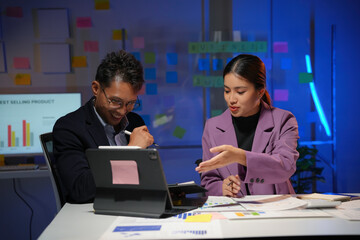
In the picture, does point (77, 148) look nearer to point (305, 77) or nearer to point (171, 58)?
point (171, 58)

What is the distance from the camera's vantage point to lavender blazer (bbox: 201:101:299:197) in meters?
1.73

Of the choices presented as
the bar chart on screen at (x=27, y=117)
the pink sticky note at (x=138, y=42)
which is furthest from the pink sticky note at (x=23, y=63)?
the pink sticky note at (x=138, y=42)

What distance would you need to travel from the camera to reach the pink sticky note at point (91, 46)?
3893mm

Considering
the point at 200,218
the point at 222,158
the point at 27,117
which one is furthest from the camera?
the point at 27,117

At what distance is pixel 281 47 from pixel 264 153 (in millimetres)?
2471

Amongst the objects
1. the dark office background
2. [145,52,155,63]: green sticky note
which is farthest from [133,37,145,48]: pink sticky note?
[145,52,155,63]: green sticky note

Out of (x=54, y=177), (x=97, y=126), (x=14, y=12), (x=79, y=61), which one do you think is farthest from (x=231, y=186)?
(x=14, y=12)

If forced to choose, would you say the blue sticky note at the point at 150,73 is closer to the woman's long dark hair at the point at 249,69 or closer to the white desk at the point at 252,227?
the woman's long dark hair at the point at 249,69

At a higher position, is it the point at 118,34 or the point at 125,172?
the point at 118,34

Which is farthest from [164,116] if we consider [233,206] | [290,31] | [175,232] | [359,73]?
[175,232]

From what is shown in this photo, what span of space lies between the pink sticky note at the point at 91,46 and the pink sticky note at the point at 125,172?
2.65m

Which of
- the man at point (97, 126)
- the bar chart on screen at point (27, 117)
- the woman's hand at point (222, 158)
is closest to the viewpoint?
the woman's hand at point (222, 158)

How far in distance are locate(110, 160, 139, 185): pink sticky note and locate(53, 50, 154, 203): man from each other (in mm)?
206

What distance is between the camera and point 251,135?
203 cm
